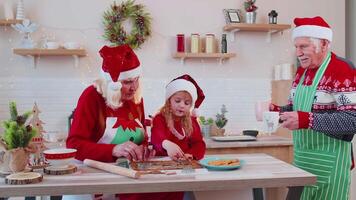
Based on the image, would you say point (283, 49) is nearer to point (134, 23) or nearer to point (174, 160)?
point (134, 23)

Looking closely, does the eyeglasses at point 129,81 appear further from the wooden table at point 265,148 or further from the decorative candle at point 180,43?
the decorative candle at point 180,43

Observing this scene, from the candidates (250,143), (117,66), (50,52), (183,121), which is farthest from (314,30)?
(50,52)

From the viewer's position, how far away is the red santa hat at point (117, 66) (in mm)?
2453

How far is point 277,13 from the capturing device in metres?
4.73

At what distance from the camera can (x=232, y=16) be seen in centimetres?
464

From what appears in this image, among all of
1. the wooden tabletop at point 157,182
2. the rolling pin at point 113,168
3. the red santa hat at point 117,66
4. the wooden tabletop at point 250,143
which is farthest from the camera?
the wooden tabletop at point 250,143

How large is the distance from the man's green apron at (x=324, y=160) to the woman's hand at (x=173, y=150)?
835 millimetres

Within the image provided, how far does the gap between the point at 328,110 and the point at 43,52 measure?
2955mm

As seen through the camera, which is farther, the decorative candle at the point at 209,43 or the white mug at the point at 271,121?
the decorative candle at the point at 209,43

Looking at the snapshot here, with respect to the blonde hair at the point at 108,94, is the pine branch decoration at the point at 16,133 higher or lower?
lower

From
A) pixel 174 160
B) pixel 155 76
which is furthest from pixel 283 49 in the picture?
pixel 174 160

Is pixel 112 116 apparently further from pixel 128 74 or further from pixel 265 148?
pixel 265 148

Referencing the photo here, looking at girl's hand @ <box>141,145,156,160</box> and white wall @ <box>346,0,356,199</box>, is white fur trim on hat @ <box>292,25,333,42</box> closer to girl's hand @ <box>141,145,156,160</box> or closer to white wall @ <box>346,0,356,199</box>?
girl's hand @ <box>141,145,156,160</box>

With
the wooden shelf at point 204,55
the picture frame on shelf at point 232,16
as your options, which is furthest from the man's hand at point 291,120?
the picture frame on shelf at point 232,16
